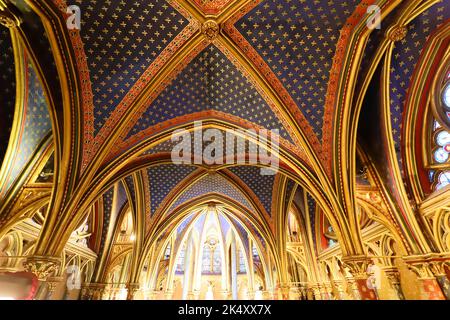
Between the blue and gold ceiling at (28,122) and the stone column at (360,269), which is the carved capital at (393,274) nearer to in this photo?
the stone column at (360,269)

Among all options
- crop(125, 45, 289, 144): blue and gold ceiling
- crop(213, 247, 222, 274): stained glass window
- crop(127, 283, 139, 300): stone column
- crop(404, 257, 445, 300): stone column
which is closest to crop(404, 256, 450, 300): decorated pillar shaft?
crop(404, 257, 445, 300): stone column

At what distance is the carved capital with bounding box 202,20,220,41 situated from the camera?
6472 millimetres

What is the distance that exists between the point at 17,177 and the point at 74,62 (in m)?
4.01

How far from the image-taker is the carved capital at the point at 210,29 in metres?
6.47

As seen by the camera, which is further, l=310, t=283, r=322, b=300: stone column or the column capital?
l=310, t=283, r=322, b=300: stone column

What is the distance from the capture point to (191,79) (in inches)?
311

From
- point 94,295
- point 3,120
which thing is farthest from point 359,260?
point 94,295

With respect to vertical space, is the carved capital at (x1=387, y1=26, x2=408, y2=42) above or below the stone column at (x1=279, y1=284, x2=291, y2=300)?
above

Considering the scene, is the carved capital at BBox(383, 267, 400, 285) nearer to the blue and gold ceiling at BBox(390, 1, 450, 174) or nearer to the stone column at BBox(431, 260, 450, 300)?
the stone column at BBox(431, 260, 450, 300)

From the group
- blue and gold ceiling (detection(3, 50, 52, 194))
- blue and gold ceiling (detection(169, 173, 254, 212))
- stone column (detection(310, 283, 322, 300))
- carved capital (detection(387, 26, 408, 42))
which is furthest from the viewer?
blue and gold ceiling (detection(169, 173, 254, 212))

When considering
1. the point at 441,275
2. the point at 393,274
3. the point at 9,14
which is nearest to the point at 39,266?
the point at 9,14
